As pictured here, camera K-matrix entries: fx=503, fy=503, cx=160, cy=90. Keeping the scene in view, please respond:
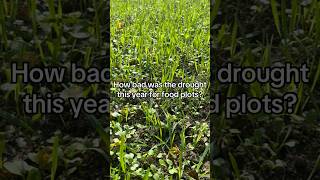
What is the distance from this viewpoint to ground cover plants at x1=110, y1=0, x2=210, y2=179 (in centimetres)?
162

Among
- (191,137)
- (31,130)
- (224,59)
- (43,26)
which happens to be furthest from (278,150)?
(43,26)

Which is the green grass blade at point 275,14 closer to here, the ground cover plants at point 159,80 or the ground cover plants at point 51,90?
the ground cover plants at point 159,80

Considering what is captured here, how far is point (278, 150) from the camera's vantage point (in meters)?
1.64

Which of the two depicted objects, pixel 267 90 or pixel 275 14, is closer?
pixel 267 90

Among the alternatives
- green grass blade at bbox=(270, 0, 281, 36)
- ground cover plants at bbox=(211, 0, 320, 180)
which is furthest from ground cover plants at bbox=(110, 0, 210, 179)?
green grass blade at bbox=(270, 0, 281, 36)

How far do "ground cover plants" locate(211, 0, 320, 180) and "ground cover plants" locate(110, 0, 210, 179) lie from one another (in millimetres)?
60

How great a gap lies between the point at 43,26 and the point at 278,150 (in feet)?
3.18

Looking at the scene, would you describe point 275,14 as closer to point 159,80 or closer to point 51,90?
point 159,80

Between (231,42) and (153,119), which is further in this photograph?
(231,42)

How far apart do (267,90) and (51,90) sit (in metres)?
0.75

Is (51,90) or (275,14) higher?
(275,14)

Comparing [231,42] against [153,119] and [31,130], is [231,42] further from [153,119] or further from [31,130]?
[31,130]

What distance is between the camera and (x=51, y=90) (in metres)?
1.75

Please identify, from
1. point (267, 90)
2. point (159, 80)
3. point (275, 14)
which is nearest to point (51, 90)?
point (159, 80)
